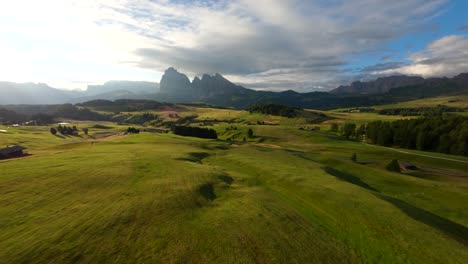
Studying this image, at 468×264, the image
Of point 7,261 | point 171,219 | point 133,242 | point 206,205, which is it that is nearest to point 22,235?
point 7,261

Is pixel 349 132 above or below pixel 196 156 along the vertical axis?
below

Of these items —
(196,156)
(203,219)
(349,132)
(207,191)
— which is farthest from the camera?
(349,132)

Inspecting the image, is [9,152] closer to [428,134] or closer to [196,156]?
[196,156]

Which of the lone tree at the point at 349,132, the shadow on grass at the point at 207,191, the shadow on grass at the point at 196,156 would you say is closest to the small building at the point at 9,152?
the shadow on grass at the point at 196,156

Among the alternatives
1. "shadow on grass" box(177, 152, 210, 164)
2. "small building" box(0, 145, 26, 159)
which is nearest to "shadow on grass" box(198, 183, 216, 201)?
"shadow on grass" box(177, 152, 210, 164)

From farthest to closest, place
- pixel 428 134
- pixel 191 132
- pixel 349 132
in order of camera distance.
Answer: pixel 349 132
pixel 191 132
pixel 428 134

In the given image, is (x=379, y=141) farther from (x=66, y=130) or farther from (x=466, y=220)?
(x=66, y=130)

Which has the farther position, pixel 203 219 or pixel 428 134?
pixel 428 134

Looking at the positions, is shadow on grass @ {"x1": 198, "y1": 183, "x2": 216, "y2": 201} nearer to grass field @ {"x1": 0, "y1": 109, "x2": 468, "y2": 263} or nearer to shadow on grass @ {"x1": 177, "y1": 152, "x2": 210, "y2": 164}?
grass field @ {"x1": 0, "y1": 109, "x2": 468, "y2": 263}

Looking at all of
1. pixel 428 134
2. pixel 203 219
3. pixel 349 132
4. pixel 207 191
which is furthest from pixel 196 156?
pixel 349 132
